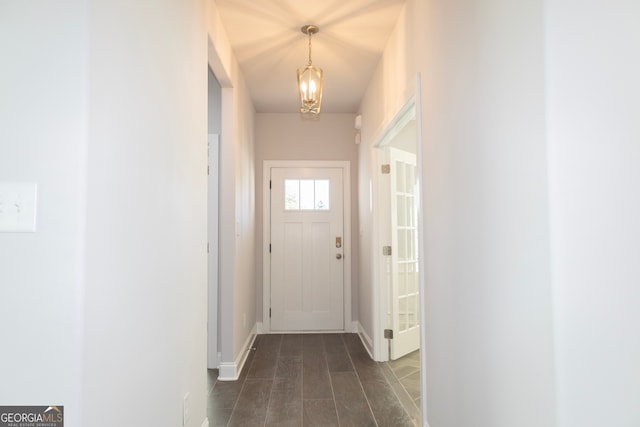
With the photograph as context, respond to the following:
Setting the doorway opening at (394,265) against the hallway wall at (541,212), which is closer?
the hallway wall at (541,212)

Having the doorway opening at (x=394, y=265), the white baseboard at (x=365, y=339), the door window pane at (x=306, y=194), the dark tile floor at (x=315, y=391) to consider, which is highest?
the door window pane at (x=306, y=194)

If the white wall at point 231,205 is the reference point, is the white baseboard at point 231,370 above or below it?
below

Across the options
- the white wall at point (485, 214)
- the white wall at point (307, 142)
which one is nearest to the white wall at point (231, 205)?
the white wall at point (307, 142)

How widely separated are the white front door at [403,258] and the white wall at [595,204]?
2614 millimetres

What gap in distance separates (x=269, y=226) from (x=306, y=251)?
0.54m

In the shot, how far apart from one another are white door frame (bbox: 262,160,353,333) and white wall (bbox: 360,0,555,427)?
251 centimetres

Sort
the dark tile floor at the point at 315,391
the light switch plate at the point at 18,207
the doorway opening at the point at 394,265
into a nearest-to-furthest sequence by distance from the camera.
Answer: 1. the light switch plate at the point at 18,207
2. the dark tile floor at the point at 315,391
3. the doorway opening at the point at 394,265

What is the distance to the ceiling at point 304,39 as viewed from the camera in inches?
101

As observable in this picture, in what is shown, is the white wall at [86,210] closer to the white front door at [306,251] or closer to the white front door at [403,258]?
the white front door at [403,258]

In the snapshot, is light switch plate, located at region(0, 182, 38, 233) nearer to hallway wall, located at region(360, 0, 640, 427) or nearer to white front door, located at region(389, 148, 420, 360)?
hallway wall, located at region(360, 0, 640, 427)

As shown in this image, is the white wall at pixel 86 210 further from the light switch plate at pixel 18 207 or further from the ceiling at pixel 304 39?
the ceiling at pixel 304 39

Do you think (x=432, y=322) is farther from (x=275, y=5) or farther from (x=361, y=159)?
(x=361, y=159)

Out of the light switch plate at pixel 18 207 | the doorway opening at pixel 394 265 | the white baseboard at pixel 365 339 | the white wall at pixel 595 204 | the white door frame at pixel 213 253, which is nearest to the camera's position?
the white wall at pixel 595 204

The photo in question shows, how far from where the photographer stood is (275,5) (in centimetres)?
252
